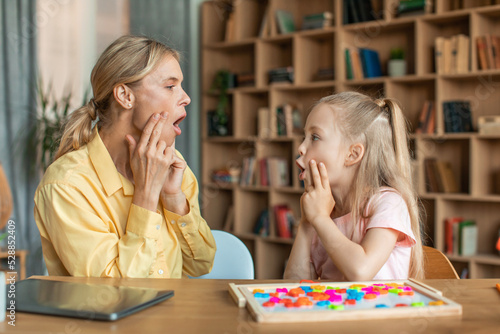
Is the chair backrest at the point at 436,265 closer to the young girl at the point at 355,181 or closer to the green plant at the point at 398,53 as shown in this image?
the young girl at the point at 355,181

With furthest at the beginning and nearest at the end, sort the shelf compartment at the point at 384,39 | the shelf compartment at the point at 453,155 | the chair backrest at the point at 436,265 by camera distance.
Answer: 1. the shelf compartment at the point at 384,39
2. the shelf compartment at the point at 453,155
3. the chair backrest at the point at 436,265

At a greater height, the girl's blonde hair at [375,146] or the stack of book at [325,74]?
the stack of book at [325,74]

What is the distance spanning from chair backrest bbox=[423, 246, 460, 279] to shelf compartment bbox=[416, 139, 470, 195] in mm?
1920

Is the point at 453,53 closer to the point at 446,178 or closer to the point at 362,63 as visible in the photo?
the point at 362,63

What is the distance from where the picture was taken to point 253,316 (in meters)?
0.80

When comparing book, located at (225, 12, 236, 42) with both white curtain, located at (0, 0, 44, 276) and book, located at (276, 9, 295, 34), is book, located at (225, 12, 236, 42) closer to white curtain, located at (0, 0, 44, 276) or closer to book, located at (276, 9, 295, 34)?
book, located at (276, 9, 295, 34)

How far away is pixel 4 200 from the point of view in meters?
2.83

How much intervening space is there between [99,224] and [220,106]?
9.43 ft

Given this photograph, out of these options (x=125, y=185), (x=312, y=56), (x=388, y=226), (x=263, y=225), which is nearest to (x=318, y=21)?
(x=312, y=56)

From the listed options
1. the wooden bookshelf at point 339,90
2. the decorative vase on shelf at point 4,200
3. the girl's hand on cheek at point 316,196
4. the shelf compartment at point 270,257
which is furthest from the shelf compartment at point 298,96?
the girl's hand on cheek at point 316,196

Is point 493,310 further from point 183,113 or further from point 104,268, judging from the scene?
point 183,113

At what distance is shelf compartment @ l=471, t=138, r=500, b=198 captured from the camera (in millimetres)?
2957

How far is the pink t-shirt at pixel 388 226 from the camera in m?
1.17

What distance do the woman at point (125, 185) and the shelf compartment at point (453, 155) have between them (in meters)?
2.03
